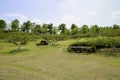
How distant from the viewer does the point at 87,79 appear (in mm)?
14625

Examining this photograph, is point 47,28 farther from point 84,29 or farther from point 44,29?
point 84,29

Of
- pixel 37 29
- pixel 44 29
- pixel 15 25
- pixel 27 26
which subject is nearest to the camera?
pixel 15 25

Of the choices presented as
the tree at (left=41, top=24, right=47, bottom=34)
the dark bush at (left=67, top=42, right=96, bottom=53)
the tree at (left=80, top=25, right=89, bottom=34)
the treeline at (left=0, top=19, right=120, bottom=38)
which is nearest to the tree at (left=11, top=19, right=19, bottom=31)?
the treeline at (left=0, top=19, right=120, bottom=38)

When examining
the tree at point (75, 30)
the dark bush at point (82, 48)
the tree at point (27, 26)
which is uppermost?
the tree at point (27, 26)

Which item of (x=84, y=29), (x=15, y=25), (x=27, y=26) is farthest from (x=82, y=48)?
(x=27, y=26)

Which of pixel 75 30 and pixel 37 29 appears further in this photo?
pixel 37 29

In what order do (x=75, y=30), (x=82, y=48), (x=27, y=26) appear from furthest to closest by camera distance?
1. (x=75, y=30)
2. (x=27, y=26)
3. (x=82, y=48)

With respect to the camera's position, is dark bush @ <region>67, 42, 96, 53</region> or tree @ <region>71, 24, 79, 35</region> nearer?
dark bush @ <region>67, 42, 96, 53</region>

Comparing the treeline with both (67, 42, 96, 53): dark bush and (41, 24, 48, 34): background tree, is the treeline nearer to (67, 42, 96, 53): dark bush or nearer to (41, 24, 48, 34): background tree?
(41, 24, 48, 34): background tree

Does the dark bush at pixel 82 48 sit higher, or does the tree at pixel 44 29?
the tree at pixel 44 29

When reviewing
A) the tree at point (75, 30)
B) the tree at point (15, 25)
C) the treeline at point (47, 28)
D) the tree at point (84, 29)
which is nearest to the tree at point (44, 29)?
the treeline at point (47, 28)

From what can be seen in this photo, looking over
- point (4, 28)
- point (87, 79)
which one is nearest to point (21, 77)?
point (87, 79)

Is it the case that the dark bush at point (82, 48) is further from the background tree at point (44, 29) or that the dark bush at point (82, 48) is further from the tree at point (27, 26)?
the tree at point (27, 26)

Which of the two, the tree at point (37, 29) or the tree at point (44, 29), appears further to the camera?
the tree at point (37, 29)
